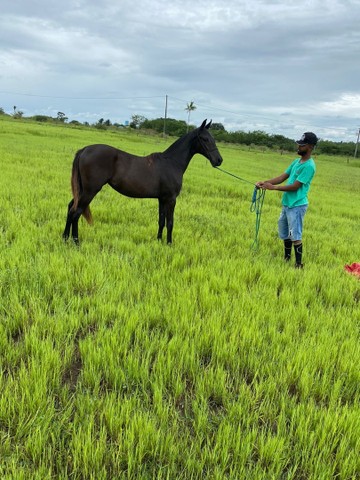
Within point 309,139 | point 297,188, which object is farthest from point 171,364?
point 309,139

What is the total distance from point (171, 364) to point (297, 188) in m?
3.65

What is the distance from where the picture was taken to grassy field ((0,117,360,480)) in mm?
1742

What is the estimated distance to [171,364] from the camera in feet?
7.97

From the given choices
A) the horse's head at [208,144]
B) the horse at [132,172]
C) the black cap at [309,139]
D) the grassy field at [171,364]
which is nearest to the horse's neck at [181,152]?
the horse at [132,172]

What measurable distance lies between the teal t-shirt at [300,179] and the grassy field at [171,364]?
1.05 meters

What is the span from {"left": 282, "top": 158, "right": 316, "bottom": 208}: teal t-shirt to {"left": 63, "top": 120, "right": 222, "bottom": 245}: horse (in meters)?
1.21

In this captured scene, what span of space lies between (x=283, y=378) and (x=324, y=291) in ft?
7.28

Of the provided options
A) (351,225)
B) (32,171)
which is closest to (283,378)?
(351,225)

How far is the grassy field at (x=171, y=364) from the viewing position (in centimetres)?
174

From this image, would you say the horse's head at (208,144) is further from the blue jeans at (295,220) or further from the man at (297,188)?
the blue jeans at (295,220)

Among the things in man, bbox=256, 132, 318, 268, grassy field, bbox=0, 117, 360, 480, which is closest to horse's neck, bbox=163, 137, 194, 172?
man, bbox=256, 132, 318, 268

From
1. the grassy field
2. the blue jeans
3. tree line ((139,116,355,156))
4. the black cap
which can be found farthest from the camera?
tree line ((139,116,355,156))

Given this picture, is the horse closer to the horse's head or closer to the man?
the horse's head

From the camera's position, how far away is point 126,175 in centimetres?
521
